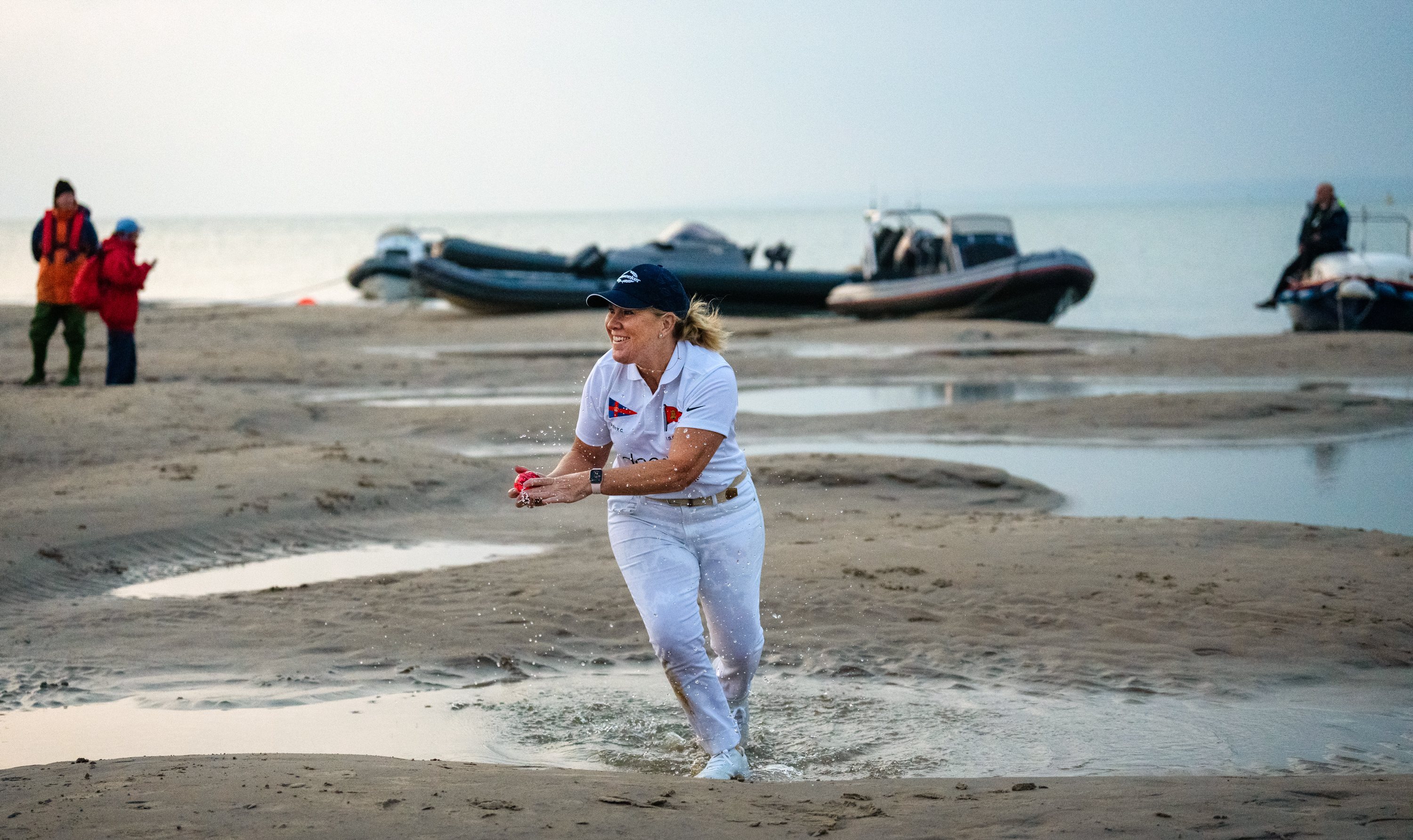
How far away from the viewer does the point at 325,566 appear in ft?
25.7

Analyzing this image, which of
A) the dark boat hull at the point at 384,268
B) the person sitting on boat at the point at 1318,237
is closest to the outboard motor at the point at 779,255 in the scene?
the person sitting on boat at the point at 1318,237

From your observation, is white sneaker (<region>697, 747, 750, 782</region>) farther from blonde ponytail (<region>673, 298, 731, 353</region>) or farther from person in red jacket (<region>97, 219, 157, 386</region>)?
person in red jacket (<region>97, 219, 157, 386</region>)

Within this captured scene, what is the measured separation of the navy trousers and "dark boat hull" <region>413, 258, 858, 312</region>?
1488cm

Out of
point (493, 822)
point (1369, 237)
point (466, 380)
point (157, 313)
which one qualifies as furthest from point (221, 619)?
point (1369, 237)

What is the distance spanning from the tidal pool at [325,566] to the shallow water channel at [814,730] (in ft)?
6.24

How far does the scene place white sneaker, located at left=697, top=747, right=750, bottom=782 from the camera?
4.32 meters

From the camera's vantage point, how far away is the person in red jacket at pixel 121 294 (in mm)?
13867

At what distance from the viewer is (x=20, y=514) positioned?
8.23 meters

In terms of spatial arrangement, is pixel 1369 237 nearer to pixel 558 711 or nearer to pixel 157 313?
pixel 157 313

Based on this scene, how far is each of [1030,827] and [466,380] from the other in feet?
50.4

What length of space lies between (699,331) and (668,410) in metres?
0.27

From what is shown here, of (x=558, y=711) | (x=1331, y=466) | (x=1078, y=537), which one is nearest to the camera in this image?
(x=558, y=711)

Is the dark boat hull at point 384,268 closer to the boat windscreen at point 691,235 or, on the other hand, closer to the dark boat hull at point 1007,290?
the boat windscreen at point 691,235

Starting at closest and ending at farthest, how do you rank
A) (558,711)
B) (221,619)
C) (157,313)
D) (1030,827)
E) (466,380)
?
(1030,827) → (558,711) → (221,619) → (466,380) → (157,313)
